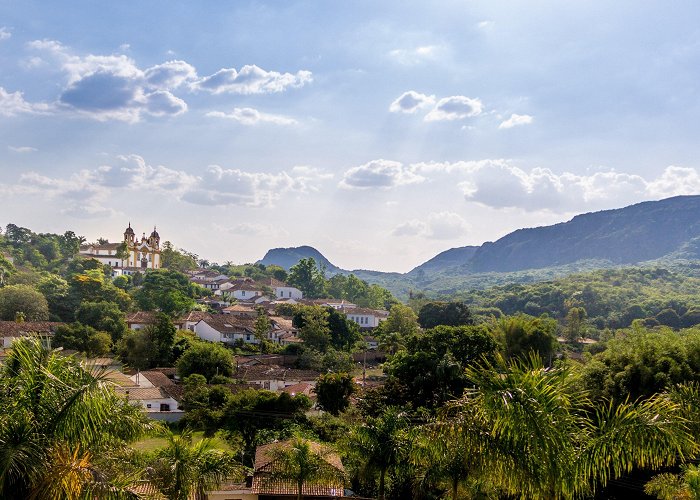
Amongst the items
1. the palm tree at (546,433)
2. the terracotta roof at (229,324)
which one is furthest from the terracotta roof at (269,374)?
the palm tree at (546,433)

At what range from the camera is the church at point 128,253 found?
91.8 meters

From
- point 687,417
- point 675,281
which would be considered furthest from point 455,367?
point 675,281

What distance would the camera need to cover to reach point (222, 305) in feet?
261

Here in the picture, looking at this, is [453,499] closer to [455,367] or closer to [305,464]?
[305,464]

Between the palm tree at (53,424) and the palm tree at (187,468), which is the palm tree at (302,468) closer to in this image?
the palm tree at (187,468)

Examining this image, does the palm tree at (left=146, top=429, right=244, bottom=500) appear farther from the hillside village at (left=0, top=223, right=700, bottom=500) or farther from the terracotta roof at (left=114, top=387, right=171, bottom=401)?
the terracotta roof at (left=114, top=387, right=171, bottom=401)

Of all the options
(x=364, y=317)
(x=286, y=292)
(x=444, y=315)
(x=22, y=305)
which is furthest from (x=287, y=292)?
(x=22, y=305)

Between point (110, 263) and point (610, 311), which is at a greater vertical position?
point (110, 263)

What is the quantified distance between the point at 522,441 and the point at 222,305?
7537cm

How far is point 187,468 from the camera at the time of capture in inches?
450

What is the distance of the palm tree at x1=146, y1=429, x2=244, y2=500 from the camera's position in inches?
431

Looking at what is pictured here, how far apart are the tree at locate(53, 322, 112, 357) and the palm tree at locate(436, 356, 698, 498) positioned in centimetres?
4073

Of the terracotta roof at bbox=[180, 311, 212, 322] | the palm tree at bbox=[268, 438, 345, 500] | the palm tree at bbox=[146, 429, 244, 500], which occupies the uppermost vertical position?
the terracotta roof at bbox=[180, 311, 212, 322]

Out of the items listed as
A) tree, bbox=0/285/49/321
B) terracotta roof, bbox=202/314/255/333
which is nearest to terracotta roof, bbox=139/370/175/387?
terracotta roof, bbox=202/314/255/333
